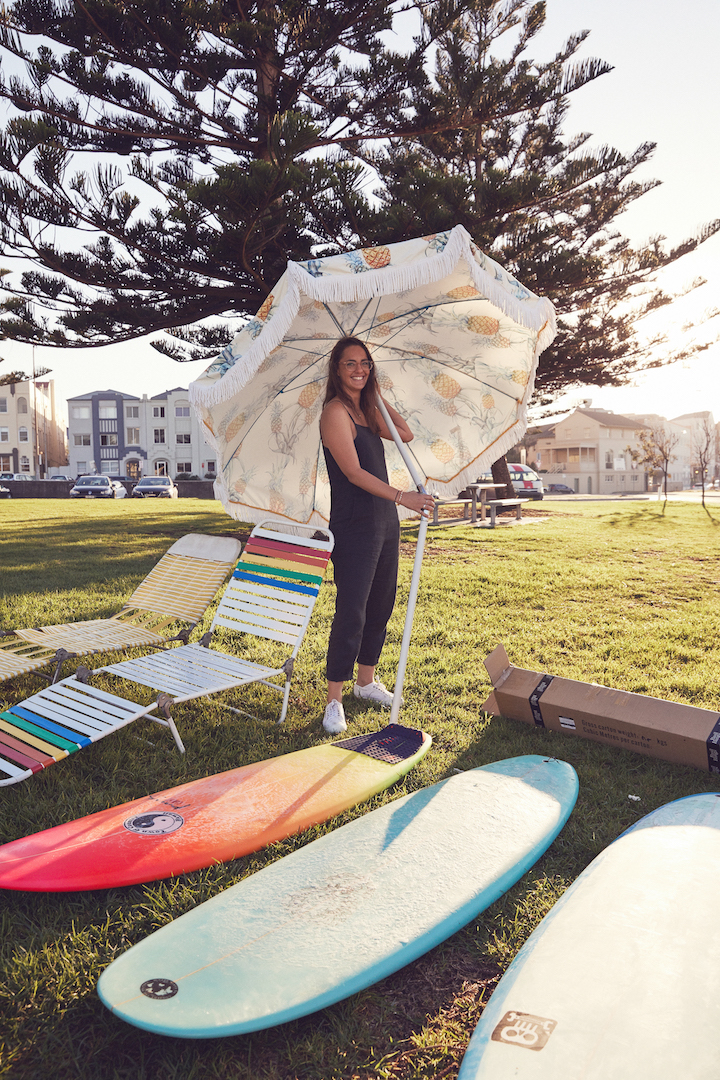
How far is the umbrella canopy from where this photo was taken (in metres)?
3.62

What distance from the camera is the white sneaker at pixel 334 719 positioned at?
350 centimetres

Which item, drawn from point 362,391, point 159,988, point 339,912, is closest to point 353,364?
point 362,391

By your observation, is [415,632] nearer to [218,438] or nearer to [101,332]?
[218,438]

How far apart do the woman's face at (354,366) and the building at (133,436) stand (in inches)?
2110

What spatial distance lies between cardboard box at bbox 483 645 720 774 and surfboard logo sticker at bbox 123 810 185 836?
72.1 inches

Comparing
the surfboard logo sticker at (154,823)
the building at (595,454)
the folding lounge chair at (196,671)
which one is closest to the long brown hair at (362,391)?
Result: the folding lounge chair at (196,671)

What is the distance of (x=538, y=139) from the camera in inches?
548

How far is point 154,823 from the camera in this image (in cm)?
252

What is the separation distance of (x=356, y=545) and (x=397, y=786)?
45.9 inches

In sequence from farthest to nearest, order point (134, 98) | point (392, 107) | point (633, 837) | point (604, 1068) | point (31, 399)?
point (31, 399) < point (392, 107) < point (134, 98) < point (633, 837) < point (604, 1068)

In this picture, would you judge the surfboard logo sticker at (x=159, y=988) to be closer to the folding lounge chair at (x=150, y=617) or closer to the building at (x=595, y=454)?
the folding lounge chair at (x=150, y=617)

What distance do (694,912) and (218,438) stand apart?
124 inches

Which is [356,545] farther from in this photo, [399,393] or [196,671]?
[399,393]

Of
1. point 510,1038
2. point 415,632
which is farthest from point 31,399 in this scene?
point 510,1038
